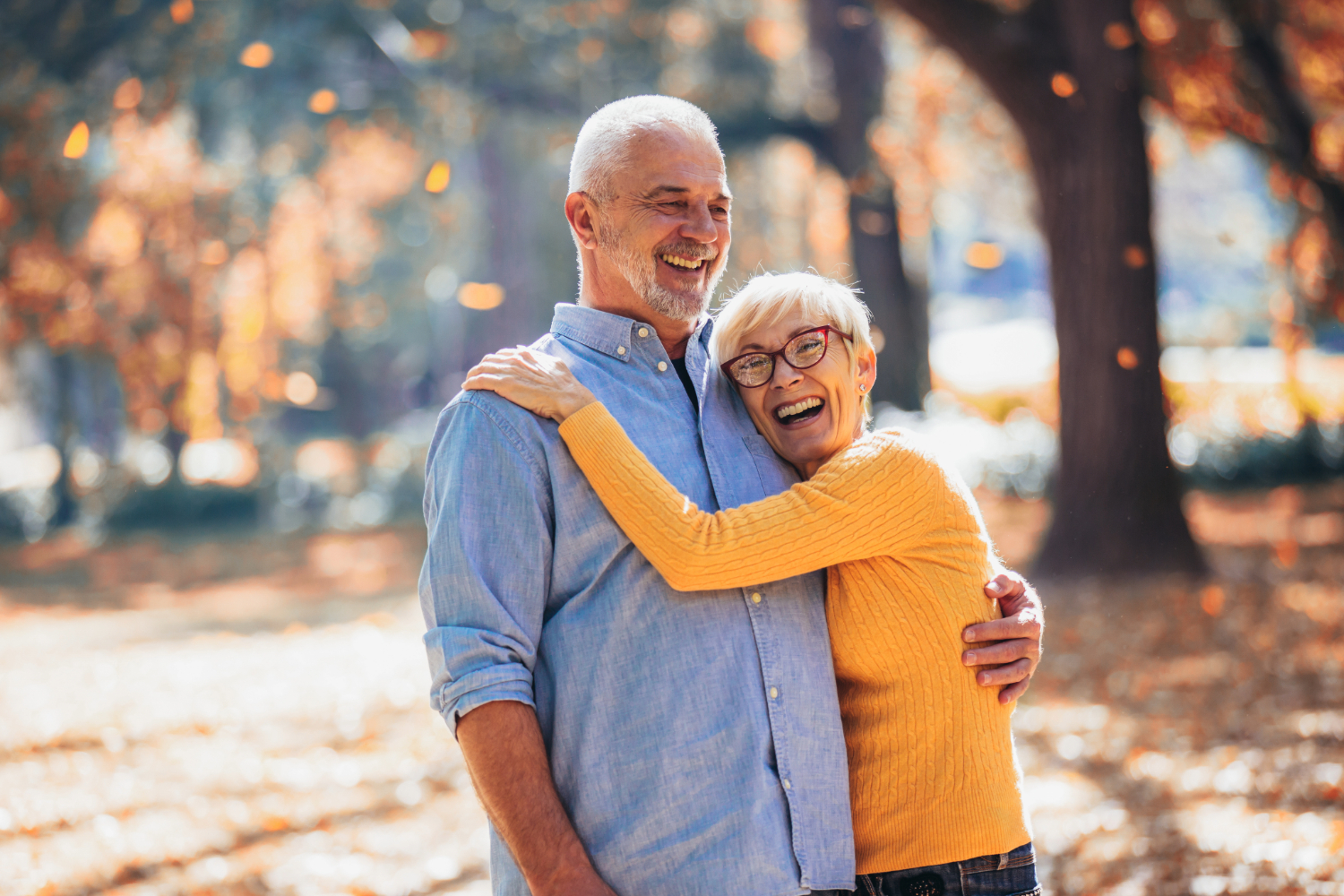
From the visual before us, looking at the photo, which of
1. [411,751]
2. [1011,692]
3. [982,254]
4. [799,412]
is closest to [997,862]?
[1011,692]

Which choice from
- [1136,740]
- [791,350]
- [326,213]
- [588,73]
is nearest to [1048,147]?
[1136,740]

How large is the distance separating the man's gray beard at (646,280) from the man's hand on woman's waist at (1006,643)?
88 cm

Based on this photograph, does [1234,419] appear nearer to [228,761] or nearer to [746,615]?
[228,761]

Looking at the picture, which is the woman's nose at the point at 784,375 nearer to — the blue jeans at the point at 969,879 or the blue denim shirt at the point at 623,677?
the blue denim shirt at the point at 623,677

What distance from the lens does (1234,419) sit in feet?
58.2

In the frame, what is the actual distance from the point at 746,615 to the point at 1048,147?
829 cm

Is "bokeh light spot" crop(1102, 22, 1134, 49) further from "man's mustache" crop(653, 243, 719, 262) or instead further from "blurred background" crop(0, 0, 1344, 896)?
"man's mustache" crop(653, 243, 719, 262)

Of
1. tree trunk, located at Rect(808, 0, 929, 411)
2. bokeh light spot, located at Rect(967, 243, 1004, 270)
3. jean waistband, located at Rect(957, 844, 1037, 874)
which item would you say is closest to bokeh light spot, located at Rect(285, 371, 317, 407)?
tree trunk, located at Rect(808, 0, 929, 411)

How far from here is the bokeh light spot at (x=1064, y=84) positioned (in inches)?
345

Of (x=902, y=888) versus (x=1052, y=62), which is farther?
(x=1052, y=62)

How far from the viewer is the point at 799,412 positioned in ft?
8.25

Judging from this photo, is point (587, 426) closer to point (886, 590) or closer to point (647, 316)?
point (647, 316)

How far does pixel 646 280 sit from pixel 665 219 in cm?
13

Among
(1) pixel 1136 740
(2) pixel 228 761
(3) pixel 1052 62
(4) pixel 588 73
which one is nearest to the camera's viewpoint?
(1) pixel 1136 740
